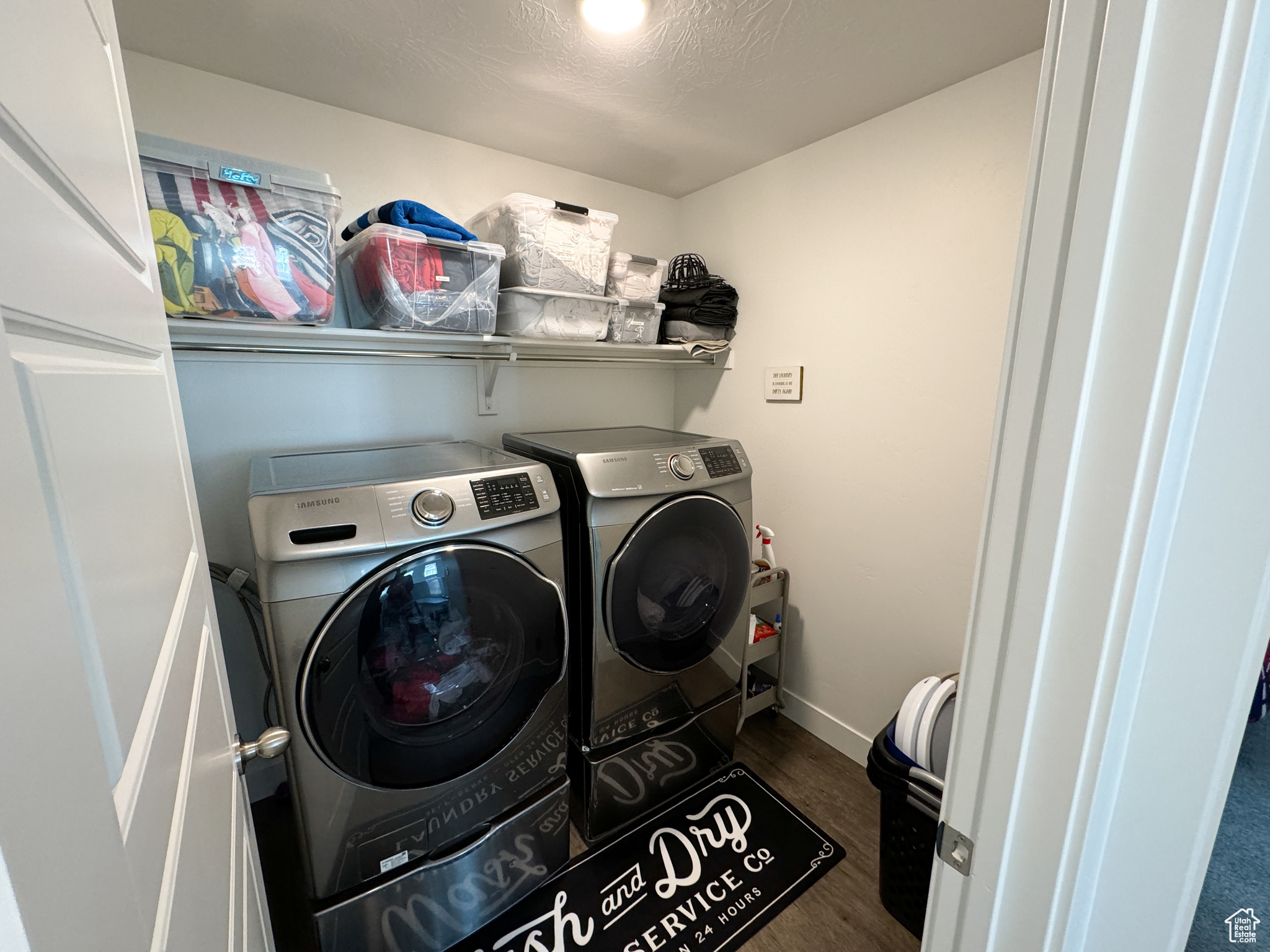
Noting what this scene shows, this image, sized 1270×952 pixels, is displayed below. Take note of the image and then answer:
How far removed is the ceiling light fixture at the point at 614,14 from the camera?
3.55 ft

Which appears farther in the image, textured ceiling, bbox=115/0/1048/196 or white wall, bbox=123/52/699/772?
white wall, bbox=123/52/699/772

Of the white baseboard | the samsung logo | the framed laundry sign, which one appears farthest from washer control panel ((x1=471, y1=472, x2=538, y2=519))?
the white baseboard

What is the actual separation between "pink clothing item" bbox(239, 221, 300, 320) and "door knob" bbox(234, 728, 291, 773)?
3.02 feet

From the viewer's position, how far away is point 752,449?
2.15 meters

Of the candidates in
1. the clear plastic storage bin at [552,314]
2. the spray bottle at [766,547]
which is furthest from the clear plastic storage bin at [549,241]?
the spray bottle at [766,547]

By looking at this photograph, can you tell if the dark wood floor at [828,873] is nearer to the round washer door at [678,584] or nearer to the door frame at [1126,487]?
the round washer door at [678,584]

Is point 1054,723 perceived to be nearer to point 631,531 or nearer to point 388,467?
point 631,531

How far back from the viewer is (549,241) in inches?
59.7

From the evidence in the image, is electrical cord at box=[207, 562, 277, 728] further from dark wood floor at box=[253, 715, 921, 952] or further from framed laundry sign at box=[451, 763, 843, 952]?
framed laundry sign at box=[451, 763, 843, 952]

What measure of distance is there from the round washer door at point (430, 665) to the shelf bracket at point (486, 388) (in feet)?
2.83

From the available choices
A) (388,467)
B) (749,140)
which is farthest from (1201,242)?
(749,140)

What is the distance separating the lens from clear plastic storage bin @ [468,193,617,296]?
1486mm

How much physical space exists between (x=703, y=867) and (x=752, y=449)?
4.70 ft

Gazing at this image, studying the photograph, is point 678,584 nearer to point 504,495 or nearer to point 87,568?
point 504,495
